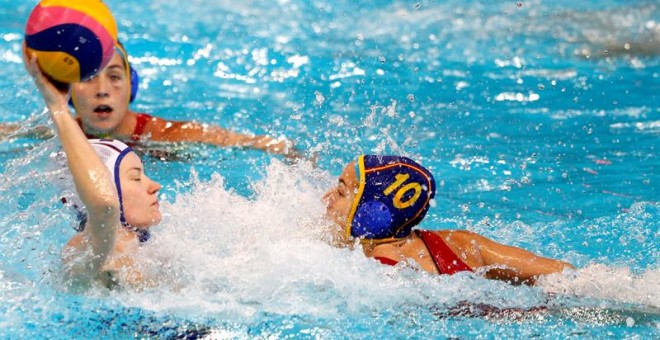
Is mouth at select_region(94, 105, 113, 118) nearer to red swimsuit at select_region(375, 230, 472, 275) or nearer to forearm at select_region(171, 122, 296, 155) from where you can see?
forearm at select_region(171, 122, 296, 155)

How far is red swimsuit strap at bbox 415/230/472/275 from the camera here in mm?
4270

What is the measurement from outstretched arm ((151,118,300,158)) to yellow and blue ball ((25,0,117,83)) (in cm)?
277

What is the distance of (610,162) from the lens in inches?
256

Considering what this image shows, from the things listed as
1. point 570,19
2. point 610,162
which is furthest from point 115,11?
point 610,162

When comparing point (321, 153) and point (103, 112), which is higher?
point (103, 112)

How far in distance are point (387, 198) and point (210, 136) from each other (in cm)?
236

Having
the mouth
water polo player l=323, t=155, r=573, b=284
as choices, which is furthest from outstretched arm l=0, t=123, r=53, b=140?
water polo player l=323, t=155, r=573, b=284

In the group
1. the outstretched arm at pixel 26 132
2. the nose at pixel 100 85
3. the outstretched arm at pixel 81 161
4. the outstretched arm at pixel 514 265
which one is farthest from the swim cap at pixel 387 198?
the outstretched arm at pixel 26 132

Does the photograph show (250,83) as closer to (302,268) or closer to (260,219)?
(260,219)

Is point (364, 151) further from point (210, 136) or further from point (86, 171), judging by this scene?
point (86, 171)

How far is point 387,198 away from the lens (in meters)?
4.34

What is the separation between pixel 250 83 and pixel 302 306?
167 inches

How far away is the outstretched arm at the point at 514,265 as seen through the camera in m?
4.38

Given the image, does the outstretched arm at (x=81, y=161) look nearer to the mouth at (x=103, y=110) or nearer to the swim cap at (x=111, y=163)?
the swim cap at (x=111, y=163)
